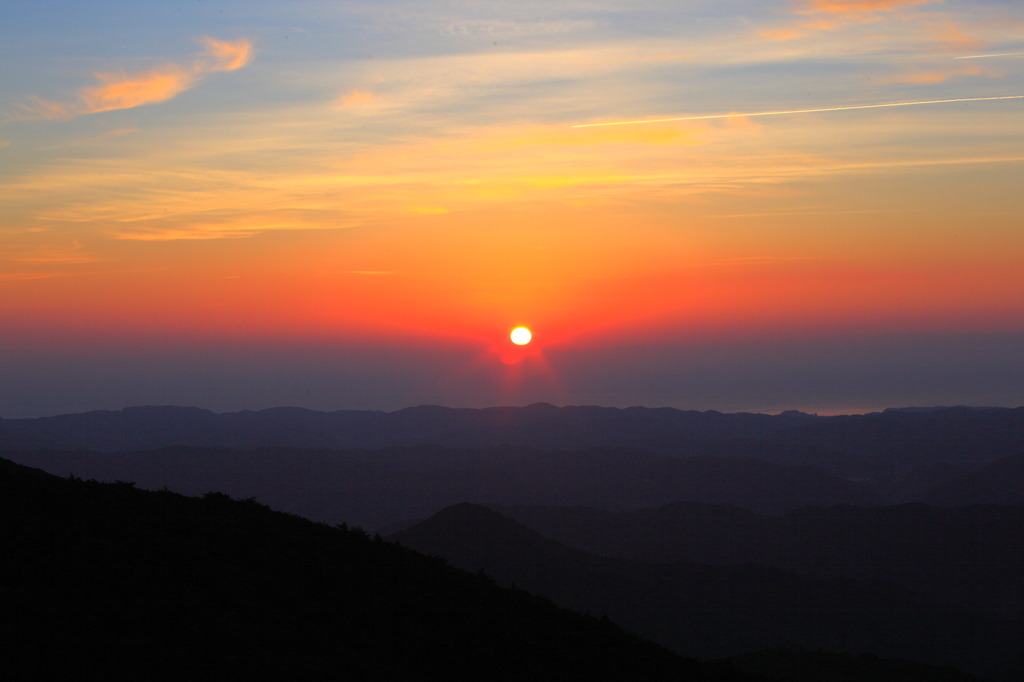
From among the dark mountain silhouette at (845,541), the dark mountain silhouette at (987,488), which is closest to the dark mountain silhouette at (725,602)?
the dark mountain silhouette at (845,541)

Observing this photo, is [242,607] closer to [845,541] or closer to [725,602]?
[725,602]

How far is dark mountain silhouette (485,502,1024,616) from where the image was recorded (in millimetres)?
Result: 86562

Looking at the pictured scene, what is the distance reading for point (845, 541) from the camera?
3814 inches

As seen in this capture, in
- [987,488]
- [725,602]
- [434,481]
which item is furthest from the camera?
[434,481]

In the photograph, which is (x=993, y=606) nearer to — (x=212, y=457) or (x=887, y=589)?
(x=887, y=589)

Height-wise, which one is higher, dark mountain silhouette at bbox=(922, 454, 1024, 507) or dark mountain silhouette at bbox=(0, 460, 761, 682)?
dark mountain silhouette at bbox=(922, 454, 1024, 507)

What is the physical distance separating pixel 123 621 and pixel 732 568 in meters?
69.4

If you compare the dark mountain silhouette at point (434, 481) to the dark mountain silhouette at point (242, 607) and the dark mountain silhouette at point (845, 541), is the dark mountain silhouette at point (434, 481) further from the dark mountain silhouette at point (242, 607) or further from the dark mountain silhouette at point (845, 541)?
the dark mountain silhouette at point (242, 607)

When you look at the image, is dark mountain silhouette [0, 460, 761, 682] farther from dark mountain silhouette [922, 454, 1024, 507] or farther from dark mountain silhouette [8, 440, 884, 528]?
dark mountain silhouette [922, 454, 1024, 507]

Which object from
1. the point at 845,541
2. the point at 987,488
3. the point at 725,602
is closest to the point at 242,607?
the point at 725,602

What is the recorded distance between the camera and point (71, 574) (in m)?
17.3

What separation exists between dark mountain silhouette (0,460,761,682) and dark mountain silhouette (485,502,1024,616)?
70161mm

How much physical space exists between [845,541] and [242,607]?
300 feet

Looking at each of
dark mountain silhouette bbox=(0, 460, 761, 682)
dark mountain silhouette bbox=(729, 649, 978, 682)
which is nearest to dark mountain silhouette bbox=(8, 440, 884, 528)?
dark mountain silhouette bbox=(729, 649, 978, 682)
